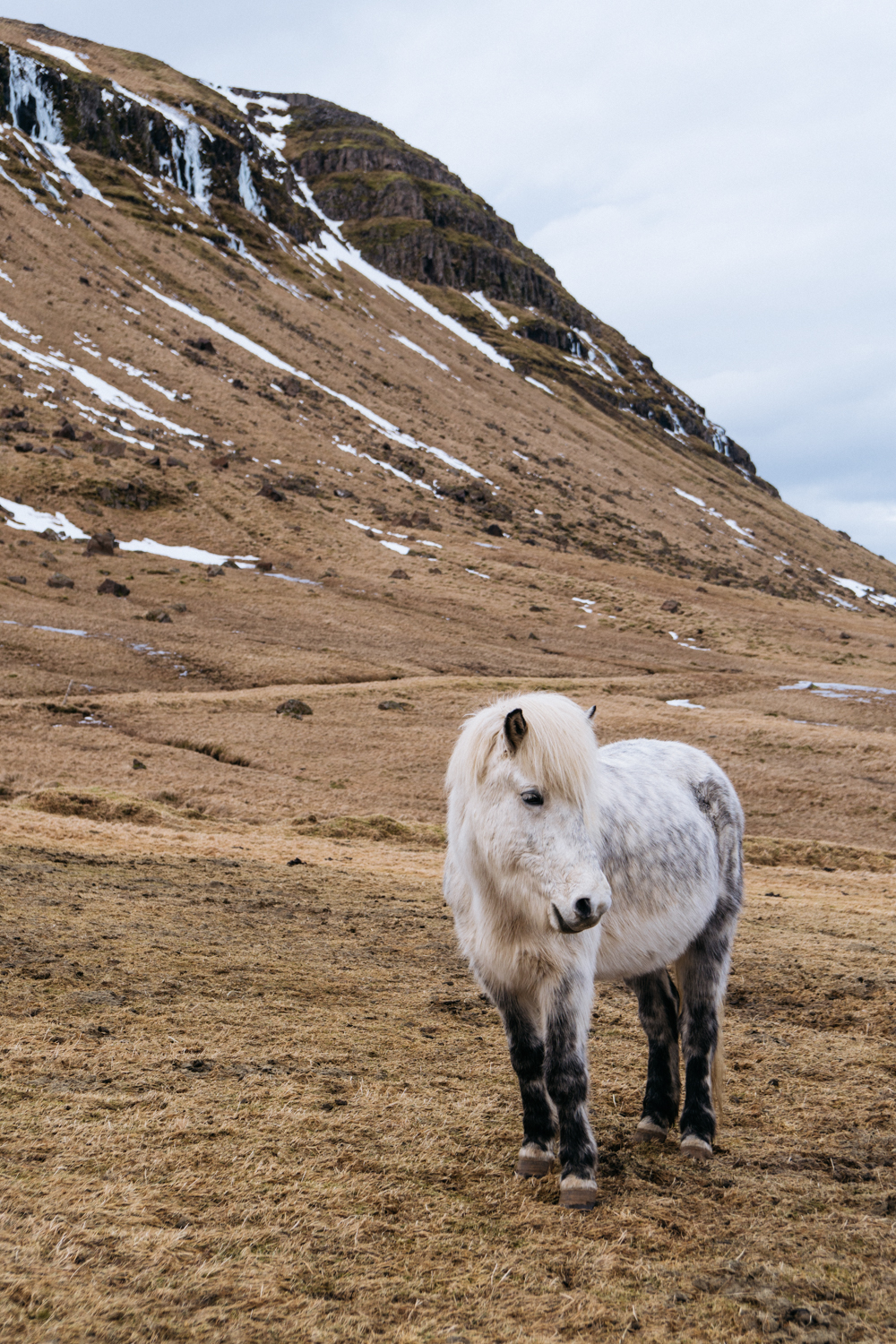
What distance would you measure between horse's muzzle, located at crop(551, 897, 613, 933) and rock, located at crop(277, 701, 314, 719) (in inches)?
1164

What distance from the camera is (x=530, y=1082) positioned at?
552cm

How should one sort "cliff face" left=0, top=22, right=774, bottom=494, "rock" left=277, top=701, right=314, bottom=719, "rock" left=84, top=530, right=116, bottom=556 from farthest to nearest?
"cliff face" left=0, top=22, right=774, bottom=494 → "rock" left=84, top=530, right=116, bottom=556 → "rock" left=277, top=701, right=314, bottom=719

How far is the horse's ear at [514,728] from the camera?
527 centimetres

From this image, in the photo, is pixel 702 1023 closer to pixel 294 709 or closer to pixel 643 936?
pixel 643 936

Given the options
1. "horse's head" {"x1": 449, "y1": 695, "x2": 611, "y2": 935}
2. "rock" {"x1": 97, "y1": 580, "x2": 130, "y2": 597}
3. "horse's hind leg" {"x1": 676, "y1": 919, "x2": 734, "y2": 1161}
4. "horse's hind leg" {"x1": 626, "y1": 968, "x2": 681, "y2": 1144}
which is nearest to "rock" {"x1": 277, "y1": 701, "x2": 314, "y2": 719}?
"rock" {"x1": 97, "y1": 580, "x2": 130, "y2": 597}

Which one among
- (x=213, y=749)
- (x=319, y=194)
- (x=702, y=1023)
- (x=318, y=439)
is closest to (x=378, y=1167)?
(x=702, y=1023)

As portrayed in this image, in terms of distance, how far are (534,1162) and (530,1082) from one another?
42cm

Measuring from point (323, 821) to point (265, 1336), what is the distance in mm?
19008

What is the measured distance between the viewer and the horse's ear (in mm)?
5270

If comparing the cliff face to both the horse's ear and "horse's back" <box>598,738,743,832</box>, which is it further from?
the horse's ear

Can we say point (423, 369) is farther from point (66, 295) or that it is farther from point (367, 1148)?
point (367, 1148)

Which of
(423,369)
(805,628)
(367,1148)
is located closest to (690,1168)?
(367,1148)

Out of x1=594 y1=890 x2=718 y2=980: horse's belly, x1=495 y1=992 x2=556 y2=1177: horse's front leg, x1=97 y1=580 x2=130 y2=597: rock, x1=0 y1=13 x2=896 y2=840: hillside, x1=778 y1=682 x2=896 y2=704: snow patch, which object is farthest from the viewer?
x1=97 y1=580 x2=130 y2=597: rock

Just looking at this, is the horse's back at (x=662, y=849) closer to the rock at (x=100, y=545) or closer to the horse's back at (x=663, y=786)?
the horse's back at (x=663, y=786)
